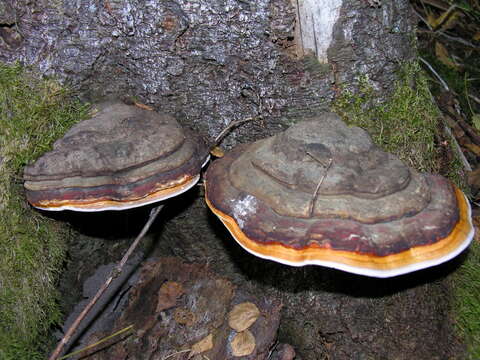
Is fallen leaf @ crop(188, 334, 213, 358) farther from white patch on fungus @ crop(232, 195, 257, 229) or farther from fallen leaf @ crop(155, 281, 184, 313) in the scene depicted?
white patch on fungus @ crop(232, 195, 257, 229)

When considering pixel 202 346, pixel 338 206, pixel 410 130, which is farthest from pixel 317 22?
pixel 202 346

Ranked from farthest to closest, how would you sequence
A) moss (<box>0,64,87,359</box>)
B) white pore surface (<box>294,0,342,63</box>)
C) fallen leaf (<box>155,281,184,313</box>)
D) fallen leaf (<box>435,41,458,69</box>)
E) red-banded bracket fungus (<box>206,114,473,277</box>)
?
fallen leaf (<box>435,41,458,69</box>) → fallen leaf (<box>155,281,184,313</box>) → moss (<box>0,64,87,359</box>) → white pore surface (<box>294,0,342,63</box>) → red-banded bracket fungus (<box>206,114,473,277</box>)

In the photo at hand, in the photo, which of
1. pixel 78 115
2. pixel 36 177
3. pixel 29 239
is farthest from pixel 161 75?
pixel 29 239

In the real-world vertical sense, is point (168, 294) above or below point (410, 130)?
below

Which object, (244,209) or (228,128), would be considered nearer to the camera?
(244,209)

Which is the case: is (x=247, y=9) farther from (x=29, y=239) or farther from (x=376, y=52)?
(x=29, y=239)

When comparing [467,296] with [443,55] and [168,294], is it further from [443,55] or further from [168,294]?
[443,55]

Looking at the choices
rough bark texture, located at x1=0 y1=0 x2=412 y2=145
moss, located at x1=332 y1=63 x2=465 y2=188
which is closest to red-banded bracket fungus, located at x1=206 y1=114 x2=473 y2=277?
moss, located at x1=332 y1=63 x2=465 y2=188
